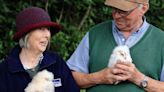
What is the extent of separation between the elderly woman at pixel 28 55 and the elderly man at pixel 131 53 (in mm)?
329

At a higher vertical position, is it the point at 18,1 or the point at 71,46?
the point at 18,1

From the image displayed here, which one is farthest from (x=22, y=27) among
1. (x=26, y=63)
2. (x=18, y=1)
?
(x=18, y=1)

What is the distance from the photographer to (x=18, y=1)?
7238 millimetres

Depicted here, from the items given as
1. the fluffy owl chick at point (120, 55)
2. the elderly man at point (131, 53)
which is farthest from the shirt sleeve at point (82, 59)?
the fluffy owl chick at point (120, 55)

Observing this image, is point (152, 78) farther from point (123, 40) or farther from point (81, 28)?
point (81, 28)

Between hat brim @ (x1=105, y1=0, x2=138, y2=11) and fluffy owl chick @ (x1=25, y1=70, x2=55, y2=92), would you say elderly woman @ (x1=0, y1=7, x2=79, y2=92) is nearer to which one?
fluffy owl chick @ (x1=25, y1=70, x2=55, y2=92)

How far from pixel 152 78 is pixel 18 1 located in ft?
9.01

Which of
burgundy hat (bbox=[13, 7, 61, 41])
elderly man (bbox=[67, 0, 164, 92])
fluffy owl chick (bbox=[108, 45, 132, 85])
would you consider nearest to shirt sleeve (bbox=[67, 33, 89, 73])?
elderly man (bbox=[67, 0, 164, 92])

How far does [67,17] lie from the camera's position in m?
7.71

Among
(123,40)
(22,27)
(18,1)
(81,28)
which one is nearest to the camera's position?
(22,27)

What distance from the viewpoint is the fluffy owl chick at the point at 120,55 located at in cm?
477

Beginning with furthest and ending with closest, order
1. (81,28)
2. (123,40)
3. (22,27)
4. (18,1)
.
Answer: (81,28) < (18,1) < (123,40) < (22,27)

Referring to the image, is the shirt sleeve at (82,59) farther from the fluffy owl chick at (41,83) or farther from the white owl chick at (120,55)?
the fluffy owl chick at (41,83)

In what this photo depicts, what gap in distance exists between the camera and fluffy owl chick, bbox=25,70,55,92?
456 centimetres
